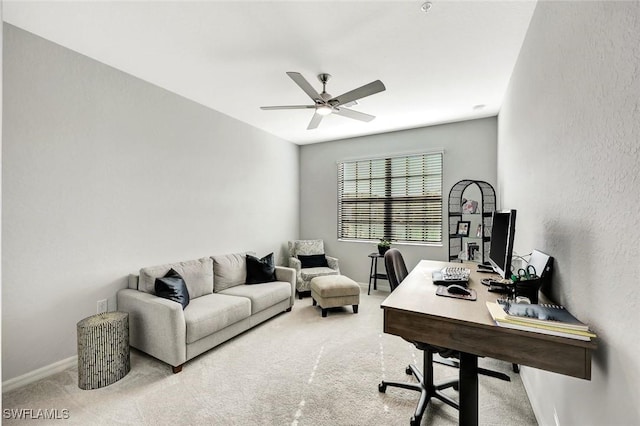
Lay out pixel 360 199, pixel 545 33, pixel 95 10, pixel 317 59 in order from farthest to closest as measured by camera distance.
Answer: pixel 360 199, pixel 317 59, pixel 95 10, pixel 545 33

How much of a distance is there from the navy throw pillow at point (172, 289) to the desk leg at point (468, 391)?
231 centimetres

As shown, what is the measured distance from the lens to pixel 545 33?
1640 mm

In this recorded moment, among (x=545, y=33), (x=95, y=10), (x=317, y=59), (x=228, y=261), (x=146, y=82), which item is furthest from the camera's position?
(x=228, y=261)

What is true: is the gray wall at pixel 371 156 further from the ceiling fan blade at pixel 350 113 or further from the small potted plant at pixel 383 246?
the ceiling fan blade at pixel 350 113

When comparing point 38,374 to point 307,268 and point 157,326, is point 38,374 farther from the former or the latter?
point 307,268

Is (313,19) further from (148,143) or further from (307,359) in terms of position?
(307,359)

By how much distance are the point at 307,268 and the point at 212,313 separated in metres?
2.19

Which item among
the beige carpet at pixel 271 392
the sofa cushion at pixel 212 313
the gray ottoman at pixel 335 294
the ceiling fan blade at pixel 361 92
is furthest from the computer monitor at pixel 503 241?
the sofa cushion at pixel 212 313

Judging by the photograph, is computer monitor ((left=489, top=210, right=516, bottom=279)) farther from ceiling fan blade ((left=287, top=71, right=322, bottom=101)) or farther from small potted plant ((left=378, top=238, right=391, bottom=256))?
small potted plant ((left=378, top=238, right=391, bottom=256))

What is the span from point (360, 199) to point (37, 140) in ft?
13.6

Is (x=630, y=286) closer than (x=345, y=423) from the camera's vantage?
Yes

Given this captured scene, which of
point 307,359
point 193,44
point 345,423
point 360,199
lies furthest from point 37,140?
point 360,199

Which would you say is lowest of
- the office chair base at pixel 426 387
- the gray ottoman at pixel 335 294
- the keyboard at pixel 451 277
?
the office chair base at pixel 426 387

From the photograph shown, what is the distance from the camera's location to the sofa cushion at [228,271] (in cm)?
345
